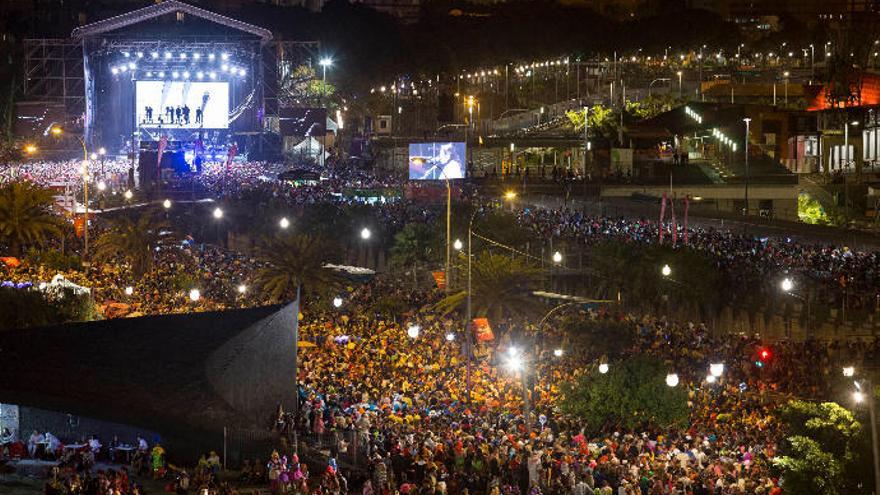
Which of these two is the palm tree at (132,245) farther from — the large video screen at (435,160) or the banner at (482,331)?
the large video screen at (435,160)

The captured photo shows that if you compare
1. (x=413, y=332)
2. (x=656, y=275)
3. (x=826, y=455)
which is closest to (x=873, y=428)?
(x=826, y=455)

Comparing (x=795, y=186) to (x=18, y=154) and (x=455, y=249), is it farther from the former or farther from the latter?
(x=18, y=154)

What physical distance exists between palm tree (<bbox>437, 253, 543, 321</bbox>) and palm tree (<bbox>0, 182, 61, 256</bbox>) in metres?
12.9

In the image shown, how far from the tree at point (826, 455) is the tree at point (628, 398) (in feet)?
17.9

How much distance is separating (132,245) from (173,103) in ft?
84.3

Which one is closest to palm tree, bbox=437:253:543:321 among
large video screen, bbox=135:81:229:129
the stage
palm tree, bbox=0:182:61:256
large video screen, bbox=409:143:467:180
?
palm tree, bbox=0:182:61:256

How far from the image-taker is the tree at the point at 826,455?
21.9 meters

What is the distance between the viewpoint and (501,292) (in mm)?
37688

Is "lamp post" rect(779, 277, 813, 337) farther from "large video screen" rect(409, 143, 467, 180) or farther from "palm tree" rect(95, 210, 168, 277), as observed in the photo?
"large video screen" rect(409, 143, 467, 180)

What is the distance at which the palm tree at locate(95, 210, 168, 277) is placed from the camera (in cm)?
4025

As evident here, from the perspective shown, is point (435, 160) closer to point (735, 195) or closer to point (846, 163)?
point (735, 195)

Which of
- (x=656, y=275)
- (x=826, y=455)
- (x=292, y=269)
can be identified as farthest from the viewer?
(x=656, y=275)

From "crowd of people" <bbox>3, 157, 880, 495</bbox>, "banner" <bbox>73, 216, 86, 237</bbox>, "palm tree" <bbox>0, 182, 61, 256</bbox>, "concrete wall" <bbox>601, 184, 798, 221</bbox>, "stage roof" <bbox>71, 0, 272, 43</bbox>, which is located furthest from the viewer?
"stage roof" <bbox>71, 0, 272, 43</bbox>

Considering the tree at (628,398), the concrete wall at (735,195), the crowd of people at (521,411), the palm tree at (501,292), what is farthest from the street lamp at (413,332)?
the concrete wall at (735,195)
